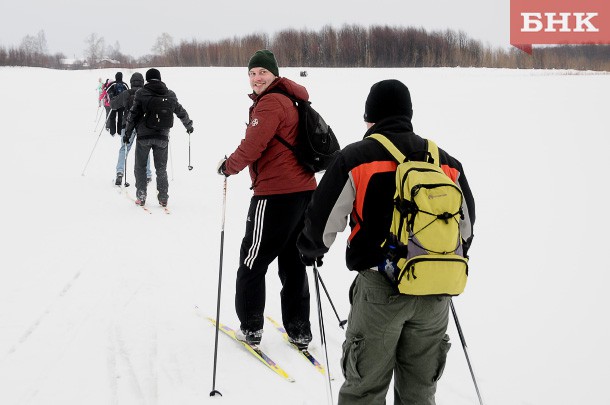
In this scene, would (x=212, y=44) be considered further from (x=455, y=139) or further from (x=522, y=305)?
(x=522, y=305)

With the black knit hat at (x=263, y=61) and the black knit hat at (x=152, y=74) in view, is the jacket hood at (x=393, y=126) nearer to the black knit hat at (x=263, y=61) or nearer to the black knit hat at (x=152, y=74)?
the black knit hat at (x=263, y=61)

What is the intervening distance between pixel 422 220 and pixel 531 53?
3632 cm

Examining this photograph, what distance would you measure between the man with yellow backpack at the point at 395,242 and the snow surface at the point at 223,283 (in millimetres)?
1039

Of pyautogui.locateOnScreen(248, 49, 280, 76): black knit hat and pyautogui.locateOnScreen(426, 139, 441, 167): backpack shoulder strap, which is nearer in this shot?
pyautogui.locateOnScreen(426, 139, 441, 167): backpack shoulder strap

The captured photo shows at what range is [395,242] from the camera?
88.6 inches

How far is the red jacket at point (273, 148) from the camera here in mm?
3385

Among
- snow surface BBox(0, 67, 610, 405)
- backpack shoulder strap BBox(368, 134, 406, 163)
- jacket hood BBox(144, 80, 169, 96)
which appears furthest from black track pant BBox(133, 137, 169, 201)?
backpack shoulder strap BBox(368, 134, 406, 163)

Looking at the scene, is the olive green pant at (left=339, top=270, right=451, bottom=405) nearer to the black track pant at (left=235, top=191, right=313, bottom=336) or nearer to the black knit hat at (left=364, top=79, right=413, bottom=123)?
the black knit hat at (left=364, top=79, right=413, bottom=123)

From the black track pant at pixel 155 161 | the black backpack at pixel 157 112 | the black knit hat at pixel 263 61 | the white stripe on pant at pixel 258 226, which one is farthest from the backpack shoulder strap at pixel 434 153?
the black track pant at pixel 155 161

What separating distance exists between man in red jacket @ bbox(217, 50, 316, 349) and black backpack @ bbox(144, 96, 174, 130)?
426cm

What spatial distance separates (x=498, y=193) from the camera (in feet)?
28.4

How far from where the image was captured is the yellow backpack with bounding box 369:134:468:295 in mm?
2148

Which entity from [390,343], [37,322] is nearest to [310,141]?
[390,343]

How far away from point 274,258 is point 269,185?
0.51 m
